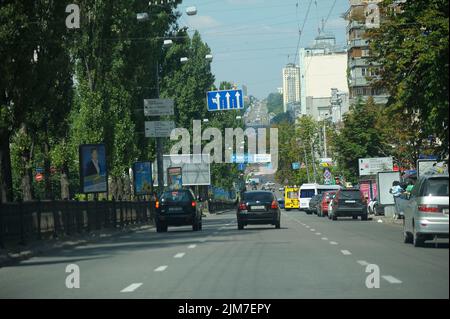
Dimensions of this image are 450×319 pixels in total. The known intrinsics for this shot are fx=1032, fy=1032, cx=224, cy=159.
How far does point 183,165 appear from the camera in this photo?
85.5m

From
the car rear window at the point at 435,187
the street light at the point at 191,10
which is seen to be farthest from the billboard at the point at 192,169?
the car rear window at the point at 435,187

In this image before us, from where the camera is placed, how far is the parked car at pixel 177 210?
41.4 m

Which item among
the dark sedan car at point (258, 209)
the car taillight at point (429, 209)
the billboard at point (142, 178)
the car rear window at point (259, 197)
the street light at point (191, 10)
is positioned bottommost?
the dark sedan car at point (258, 209)

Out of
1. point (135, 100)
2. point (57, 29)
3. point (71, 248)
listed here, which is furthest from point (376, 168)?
point (71, 248)

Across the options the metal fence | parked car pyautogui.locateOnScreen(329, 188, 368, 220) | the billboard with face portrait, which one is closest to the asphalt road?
the metal fence

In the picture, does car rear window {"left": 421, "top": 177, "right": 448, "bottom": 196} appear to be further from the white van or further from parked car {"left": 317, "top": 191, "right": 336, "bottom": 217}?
the white van

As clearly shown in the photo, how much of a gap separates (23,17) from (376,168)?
48699mm

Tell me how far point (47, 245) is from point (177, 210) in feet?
39.5

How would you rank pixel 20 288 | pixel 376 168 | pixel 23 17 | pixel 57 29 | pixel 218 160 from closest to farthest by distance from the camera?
1. pixel 20 288
2. pixel 23 17
3. pixel 57 29
4. pixel 376 168
5. pixel 218 160

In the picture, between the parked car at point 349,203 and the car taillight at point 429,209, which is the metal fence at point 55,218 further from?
the parked car at point 349,203

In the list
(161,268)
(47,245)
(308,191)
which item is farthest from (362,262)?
(308,191)

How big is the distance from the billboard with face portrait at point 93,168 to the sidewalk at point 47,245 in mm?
1817

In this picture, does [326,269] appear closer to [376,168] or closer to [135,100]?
[135,100]
